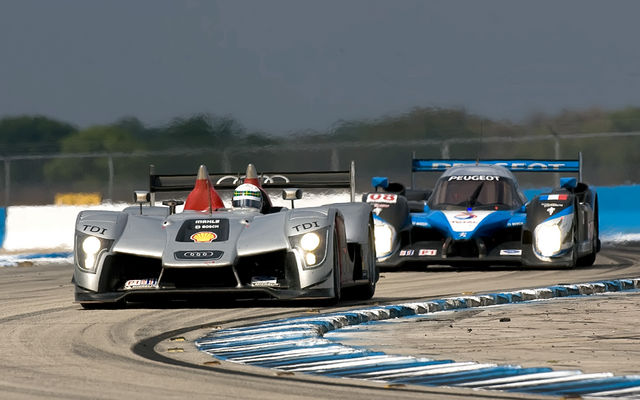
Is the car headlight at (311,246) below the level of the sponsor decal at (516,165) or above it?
below

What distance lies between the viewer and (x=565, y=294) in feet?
41.0

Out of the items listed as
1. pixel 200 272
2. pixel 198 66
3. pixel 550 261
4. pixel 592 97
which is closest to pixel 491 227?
pixel 550 261

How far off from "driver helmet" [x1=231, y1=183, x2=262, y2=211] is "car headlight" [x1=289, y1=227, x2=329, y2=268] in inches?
58.3

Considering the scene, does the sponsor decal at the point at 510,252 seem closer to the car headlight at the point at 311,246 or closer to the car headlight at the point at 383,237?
the car headlight at the point at 383,237

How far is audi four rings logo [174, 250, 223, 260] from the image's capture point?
10703mm

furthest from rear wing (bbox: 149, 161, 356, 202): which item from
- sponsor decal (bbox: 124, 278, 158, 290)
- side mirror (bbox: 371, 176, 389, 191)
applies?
side mirror (bbox: 371, 176, 389, 191)

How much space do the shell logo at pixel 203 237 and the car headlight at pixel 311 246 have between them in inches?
23.1

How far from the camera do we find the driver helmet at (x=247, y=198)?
12.3 metres

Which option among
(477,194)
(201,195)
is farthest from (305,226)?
(477,194)

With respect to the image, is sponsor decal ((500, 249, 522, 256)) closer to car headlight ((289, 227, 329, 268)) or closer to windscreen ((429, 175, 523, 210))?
windscreen ((429, 175, 523, 210))

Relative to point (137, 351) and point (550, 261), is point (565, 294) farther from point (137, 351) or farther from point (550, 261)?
point (137, 351)

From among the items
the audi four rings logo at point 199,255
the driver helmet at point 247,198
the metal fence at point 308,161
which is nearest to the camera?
the audi four rings logo at point 199,255

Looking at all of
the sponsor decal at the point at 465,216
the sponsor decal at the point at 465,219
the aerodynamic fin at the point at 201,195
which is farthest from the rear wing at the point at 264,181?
the sponsor decal at the point at 465,216

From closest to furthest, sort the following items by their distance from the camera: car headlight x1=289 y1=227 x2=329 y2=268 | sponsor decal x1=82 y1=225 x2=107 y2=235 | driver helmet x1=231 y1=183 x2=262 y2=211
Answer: car headlight x1=289 y1=227 x2=329 y2=268 → sponsor decal x1=82 y1=225 x2=107 y2=235 → driver helmet x1=231 y1=183 x2=262 y2=211
